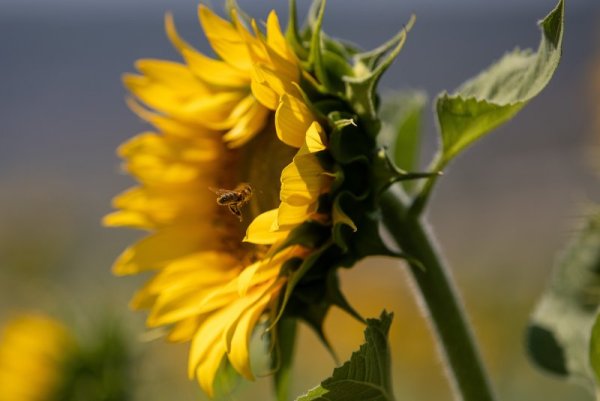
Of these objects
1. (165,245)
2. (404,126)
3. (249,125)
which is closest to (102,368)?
(165,245)

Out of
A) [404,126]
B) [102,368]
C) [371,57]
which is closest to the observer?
[371,57]

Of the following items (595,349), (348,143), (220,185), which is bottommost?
(595,349)

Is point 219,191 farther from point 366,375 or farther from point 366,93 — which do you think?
point 366,375

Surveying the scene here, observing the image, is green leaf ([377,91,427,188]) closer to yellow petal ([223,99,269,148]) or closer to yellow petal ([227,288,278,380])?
yellow petal ([223,99,269,148])

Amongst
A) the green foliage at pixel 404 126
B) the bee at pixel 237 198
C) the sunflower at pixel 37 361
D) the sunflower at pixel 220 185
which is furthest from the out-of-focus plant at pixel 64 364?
the bee at pixel 237 198

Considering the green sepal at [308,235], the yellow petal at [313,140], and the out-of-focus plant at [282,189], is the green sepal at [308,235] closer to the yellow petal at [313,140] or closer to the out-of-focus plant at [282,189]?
the out-of-focus plant at [282,189]

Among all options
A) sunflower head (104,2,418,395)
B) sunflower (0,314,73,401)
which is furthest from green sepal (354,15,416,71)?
sunflower (0,314,73,401)
